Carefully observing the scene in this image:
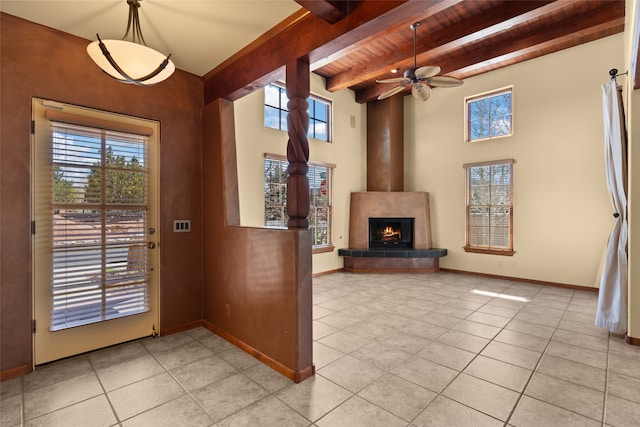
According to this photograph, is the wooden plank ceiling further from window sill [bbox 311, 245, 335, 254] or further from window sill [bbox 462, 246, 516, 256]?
window sill [bbox 462, 246, 516, 256]

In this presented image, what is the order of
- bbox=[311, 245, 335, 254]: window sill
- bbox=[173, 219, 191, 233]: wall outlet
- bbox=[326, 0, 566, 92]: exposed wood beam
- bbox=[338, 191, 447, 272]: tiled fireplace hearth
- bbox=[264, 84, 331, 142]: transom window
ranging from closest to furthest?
bbox=[173, 219, 191, 233]: wall outlet
bbox=[326, 0, 566, 92]: exposed wood beam
bbox=[264, 84, 331, 142]: transom window
bbox=[311, 245, 335, 254]: window sill
bbox=[338, 191, 447, 272]: tiled fireplace hearth

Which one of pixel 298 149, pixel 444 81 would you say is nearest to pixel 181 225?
pixel 298 149

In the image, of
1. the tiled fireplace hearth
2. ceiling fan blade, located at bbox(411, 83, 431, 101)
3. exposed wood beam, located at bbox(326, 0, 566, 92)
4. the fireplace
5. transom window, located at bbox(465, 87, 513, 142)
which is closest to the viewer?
exposed wood beam, located at bbox(326, 0, 566, 92)

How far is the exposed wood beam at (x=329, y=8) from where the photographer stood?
2.04 metres

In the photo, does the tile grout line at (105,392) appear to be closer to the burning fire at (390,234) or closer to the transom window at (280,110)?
the transom window at (280,110)

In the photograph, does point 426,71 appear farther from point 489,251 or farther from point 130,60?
point 489,251

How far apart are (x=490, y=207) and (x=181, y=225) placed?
560 centimetres

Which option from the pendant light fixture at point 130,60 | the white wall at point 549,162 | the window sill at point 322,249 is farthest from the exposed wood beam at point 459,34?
the pendant light fixture at point 130,60

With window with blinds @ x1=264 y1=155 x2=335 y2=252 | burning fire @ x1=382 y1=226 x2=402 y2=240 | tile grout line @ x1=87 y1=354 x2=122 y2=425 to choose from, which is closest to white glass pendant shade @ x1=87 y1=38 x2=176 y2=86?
tile grout line @ x1=87 y1=354 x2=122 y2=425

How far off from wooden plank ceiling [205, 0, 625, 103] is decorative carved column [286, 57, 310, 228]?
21 centimetres

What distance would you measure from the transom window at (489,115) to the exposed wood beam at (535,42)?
1.78ft

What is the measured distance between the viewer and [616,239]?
328 centimetres

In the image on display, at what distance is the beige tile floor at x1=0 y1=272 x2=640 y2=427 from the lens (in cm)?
197

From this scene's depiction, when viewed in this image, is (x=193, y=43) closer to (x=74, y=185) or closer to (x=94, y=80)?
(x=94, y=80)
